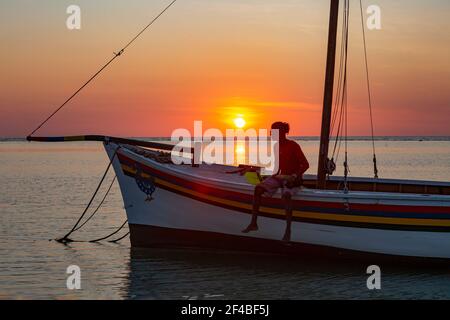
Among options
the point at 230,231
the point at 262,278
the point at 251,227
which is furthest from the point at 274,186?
the point at 262,278

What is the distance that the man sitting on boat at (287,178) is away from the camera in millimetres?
14375

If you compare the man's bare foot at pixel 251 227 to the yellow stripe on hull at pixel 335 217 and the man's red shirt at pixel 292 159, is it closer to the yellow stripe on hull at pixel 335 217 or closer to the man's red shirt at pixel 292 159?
the yellow stripe on hull at pixel 335 217

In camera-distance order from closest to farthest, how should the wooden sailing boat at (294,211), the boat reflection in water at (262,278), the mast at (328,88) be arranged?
the boat reflection in water at (262,278) → the wooden sailing boat at (294,211) → the mast at (328,88)

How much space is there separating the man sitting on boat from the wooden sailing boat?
0.21 m

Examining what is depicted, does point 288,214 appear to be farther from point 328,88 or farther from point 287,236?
point 328,88

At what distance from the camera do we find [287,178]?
14.4m

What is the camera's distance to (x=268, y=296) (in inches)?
500

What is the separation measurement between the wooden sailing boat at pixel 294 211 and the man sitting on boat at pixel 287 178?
0.21 meters

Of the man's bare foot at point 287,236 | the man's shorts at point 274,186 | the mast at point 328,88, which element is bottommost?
the man's bare foot at point 287,236

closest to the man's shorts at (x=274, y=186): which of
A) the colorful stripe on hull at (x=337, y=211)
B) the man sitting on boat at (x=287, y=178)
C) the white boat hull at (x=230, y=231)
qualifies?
the man sitting on boat at (x=287, y=178)

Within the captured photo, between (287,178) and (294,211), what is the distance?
0.70 meters

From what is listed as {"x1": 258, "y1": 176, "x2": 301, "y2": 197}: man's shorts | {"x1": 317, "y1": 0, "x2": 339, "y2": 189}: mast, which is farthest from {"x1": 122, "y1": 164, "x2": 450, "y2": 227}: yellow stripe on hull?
{"x1": 317, "y1": 0, "x2": 339, "y2": 189}: mast

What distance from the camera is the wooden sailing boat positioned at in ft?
46.3
